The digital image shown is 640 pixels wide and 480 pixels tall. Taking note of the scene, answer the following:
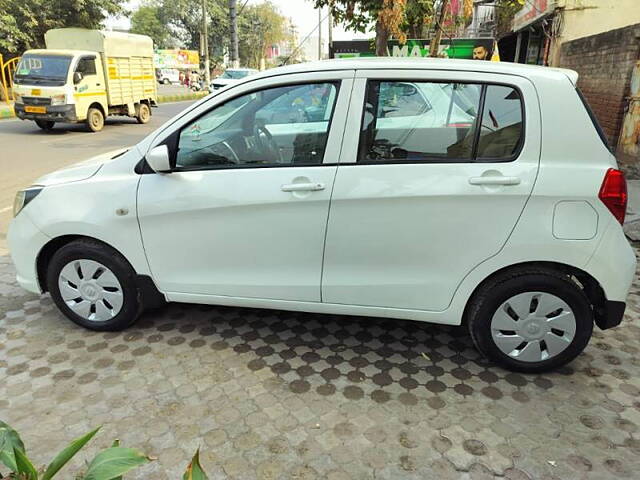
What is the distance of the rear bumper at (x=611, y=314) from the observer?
2.68m

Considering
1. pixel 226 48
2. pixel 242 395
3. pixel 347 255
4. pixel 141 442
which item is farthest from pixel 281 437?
pixel 226 48

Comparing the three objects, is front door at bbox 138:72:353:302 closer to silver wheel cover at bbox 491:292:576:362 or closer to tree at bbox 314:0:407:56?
silver wheel cover at bbox 491:292:576:362

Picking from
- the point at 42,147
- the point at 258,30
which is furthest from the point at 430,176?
the point at 258,30

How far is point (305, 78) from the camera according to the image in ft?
9.15

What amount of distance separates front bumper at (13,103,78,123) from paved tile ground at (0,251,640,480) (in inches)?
419

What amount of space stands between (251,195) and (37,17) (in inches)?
937

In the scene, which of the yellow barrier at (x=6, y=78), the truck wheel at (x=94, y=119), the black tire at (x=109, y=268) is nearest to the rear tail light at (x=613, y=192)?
the black tire at (x=109, y=268)

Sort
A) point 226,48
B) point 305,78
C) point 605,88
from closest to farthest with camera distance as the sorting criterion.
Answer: point 305,78 < point 605,88 < point 226,48

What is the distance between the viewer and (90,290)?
10.5 feet

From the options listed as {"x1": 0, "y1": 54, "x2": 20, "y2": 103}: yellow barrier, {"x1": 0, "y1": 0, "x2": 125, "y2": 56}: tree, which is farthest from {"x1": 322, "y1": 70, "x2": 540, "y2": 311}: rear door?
{"x1": 0, "y1": 0, "x2": 125, "y2": 56}: tree

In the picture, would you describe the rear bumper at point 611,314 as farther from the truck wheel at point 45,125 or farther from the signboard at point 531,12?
the truck wheel at point 45,125

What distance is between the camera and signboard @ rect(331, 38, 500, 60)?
10570 mm

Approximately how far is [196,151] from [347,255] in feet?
3.56

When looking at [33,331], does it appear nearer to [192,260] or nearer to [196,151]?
[192,260]
